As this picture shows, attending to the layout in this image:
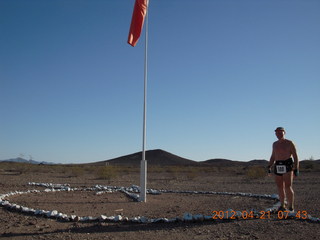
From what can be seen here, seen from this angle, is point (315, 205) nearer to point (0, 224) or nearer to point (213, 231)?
point (213, 231)

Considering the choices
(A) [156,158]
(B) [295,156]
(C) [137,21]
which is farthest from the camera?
(A) [156,158]

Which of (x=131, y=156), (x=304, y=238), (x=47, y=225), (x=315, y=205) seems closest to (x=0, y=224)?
(x=47, y=225)

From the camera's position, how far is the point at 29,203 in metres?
10.2

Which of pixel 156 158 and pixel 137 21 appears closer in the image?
pixel 137 21

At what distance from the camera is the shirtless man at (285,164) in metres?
8.00

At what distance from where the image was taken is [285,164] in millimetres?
8078

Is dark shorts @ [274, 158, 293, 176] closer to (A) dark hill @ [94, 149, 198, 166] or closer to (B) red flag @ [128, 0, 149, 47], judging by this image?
(B) red flag @ [128, 0, 149, 47]

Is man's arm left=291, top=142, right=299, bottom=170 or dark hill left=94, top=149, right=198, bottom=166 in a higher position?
dark hill left=94, top=149, right=198, bottom=166

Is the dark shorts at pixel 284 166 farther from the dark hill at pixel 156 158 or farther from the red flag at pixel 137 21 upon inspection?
the dark hill at pixel 156 158

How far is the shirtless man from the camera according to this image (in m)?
8.00
